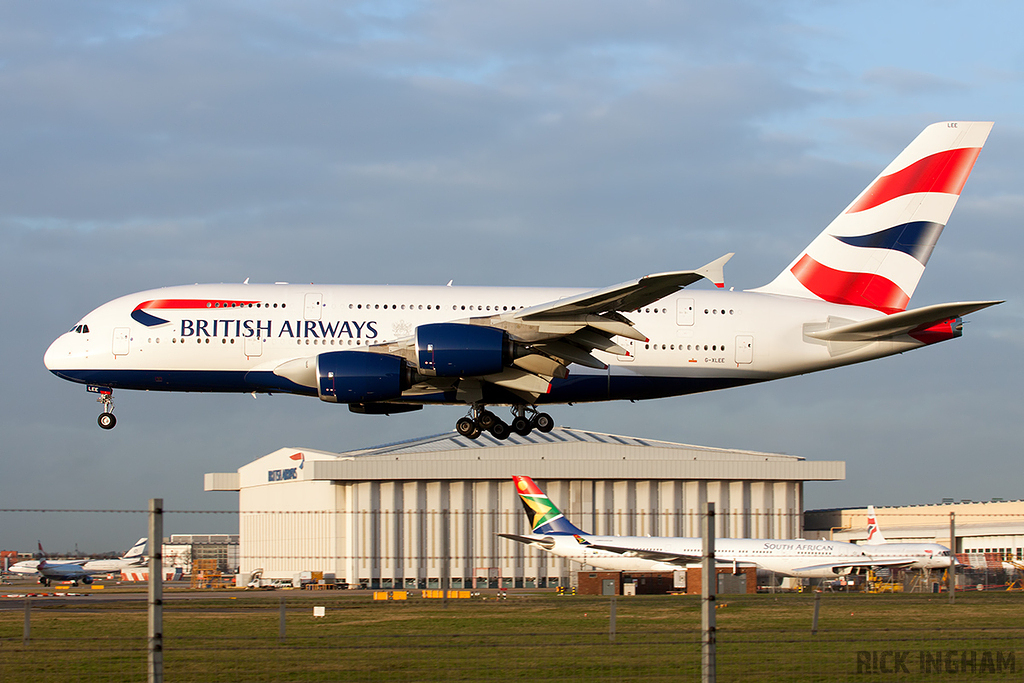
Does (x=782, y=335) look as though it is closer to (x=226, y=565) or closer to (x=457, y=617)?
(x=457, y=617)

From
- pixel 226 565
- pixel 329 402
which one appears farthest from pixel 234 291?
pixel 226 565

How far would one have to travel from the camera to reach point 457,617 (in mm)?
31219

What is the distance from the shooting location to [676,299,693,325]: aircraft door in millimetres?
33219

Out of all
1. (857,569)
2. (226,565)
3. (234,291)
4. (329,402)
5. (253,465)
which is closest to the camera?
(226,565)

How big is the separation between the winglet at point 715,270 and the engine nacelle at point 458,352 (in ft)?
20.8

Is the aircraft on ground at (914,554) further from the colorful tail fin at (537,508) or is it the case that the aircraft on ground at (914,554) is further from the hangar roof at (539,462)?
the colorful tail fin at (537,508)

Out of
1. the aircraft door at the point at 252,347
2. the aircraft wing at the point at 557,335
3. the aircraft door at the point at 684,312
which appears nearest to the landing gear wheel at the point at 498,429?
the aircraft wing at the point at 557,335

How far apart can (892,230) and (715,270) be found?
13.2 meters

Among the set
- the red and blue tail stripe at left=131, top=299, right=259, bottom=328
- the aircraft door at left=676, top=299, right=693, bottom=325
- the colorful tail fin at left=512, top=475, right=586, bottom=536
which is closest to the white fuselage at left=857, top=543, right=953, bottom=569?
the colorful tail fin at left=512, top=475, right=586, bottom=536

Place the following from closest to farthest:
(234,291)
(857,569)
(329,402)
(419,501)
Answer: (329,402) < (234,291) < (857,569) < (419,501)

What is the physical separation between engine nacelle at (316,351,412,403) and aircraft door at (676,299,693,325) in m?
8.55

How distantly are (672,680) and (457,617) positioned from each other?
43.6 ft

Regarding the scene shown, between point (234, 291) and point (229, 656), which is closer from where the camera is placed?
point (229, 656)

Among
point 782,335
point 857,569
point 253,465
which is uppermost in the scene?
point 782,335
